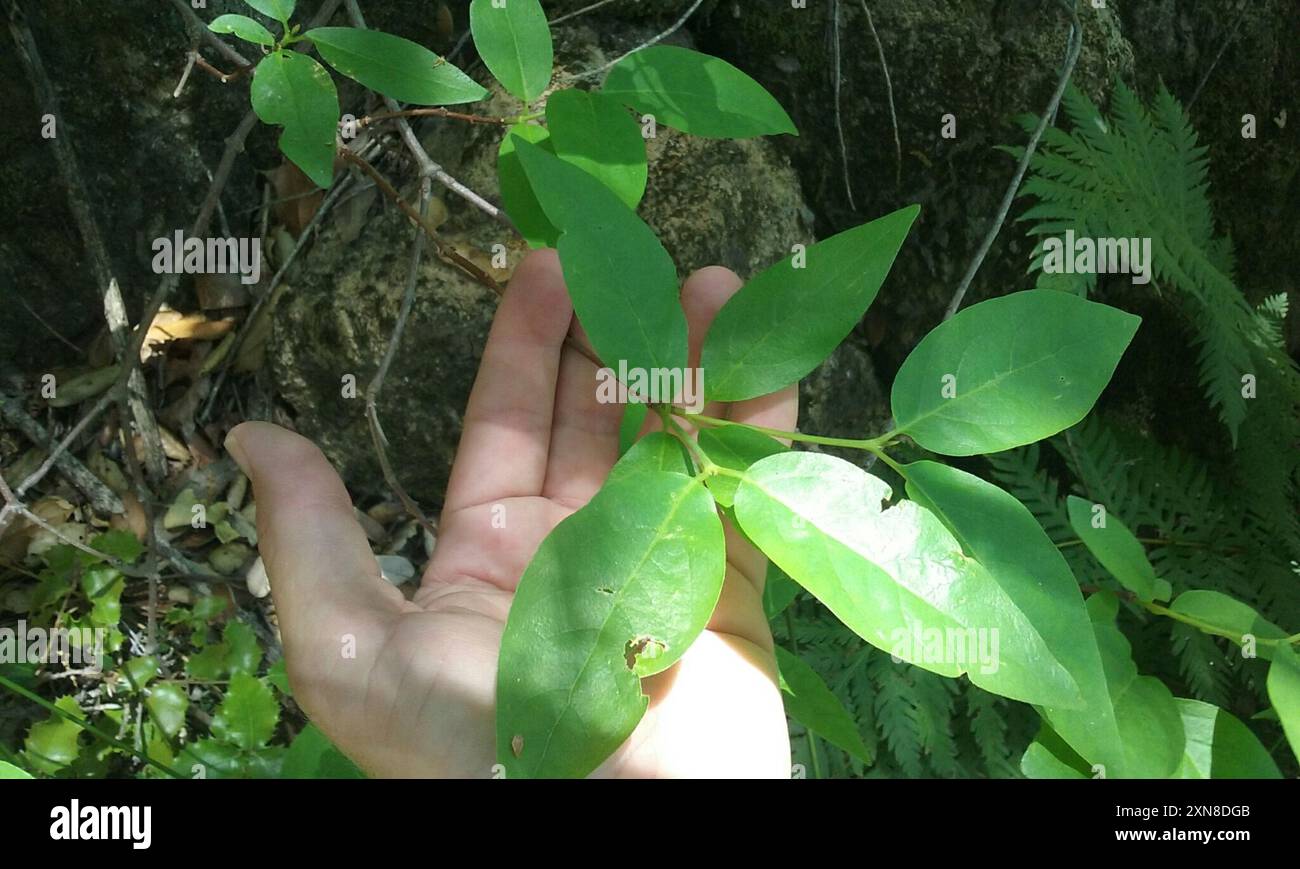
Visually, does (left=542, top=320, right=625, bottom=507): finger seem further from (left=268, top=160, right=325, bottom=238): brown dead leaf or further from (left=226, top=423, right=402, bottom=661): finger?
(left=268, top=160, right=325, bottom=238): brown dead leaf

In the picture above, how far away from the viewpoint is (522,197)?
114 cm

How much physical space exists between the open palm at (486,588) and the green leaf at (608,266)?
30cm

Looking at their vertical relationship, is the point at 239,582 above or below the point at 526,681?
above

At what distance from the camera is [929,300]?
196cm

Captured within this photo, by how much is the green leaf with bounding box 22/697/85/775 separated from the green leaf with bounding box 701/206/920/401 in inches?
51.0

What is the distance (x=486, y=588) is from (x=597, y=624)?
1.25 feet

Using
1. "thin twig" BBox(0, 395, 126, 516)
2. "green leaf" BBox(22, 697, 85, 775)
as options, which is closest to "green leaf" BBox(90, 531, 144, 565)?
"thin twig" BBox(0, 395, 126, 516)

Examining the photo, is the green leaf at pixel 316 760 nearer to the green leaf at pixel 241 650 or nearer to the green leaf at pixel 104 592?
the green leaf at pixel 241 650

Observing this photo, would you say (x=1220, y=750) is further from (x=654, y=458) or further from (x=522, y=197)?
(x=522, y=197)

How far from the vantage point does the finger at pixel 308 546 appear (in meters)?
1.06
